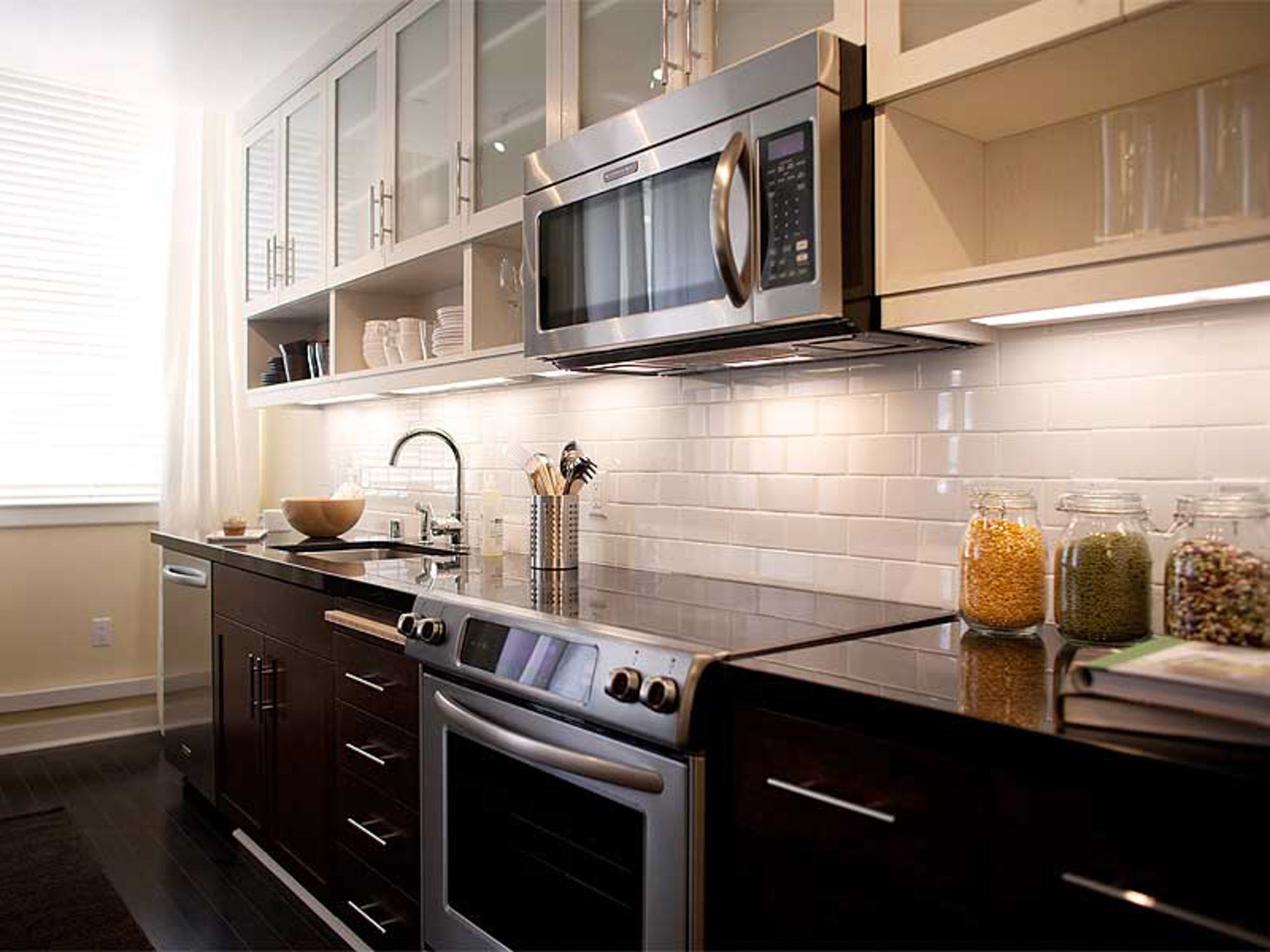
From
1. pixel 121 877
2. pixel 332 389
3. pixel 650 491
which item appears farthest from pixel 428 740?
pixel 332 389

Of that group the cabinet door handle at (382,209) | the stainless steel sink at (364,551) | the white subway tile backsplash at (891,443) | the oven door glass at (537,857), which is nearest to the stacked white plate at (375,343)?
the cabinet door handle at (382,209)

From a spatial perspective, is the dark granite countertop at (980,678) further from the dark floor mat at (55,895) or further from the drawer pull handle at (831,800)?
the dark floor mat at (55,895)

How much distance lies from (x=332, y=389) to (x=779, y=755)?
2530 millimetres

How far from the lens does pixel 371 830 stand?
229cm

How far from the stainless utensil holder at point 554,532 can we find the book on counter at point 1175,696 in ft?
5.17

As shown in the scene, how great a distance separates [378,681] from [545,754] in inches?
28.2

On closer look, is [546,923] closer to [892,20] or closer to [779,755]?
[779,755]

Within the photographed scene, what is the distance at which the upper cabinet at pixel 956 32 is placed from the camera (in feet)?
4.39

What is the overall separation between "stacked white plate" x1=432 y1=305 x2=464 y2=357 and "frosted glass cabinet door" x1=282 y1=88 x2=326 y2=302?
797 millimetres

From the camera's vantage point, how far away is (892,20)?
5.18ft

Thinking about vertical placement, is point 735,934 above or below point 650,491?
below

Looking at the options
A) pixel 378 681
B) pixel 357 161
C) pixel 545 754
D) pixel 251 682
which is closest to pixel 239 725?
pixel 251 682

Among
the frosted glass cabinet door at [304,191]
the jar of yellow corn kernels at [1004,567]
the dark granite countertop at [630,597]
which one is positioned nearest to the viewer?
the jar of yellow corn kernels at [1004,567]

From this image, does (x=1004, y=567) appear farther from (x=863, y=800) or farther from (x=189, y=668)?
(x=189, y=668)
